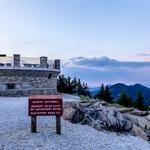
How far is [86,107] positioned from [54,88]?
18.3m

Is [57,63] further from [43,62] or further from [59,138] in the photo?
[59,138]

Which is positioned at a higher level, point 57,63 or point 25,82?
point 57,63

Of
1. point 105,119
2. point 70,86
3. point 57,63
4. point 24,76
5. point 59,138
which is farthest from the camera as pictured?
point 70,86

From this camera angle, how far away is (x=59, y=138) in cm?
1630

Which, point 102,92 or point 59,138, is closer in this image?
point 59,138

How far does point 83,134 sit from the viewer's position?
1745 cm

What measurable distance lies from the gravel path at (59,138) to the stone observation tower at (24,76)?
15.8 meters

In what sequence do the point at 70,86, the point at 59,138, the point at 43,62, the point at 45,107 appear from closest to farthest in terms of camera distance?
the point at 59,138 → the point at 45,107 → the point at 43,62 → the point at 70,86

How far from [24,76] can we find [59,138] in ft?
69.0

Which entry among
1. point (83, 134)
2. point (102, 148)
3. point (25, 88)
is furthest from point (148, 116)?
point (25, 88)

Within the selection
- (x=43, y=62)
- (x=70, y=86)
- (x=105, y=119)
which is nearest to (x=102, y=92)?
(x=70, y=86)

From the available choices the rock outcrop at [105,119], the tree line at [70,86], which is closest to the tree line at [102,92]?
the tree line at [70,86]

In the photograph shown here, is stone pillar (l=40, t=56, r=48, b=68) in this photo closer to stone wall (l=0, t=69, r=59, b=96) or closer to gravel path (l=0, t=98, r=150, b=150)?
stone wall (l=0, t=69, r=59, b=96)

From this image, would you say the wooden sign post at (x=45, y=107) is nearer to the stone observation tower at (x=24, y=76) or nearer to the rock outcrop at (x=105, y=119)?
the rock outcrop at (x=105, y=119)
